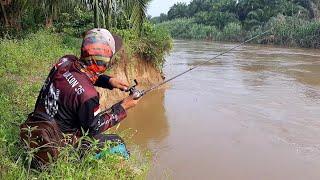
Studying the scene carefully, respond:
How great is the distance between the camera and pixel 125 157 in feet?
12.0

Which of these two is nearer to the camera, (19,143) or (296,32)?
(19,143)

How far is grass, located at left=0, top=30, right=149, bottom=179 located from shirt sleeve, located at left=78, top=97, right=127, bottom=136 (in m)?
0.19

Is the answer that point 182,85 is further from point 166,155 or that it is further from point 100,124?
point 100,124

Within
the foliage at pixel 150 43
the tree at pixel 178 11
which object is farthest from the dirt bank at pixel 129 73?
the tree at pixel 178 11

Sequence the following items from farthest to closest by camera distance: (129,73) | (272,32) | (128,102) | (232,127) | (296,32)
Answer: (272,32) < (296,32) < (129,73) < (232,127) < (128,102)

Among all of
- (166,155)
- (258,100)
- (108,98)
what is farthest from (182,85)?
(166,155)

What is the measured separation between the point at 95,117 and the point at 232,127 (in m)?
7.17

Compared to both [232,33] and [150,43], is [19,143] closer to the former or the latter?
[150,43]

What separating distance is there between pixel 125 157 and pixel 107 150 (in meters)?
0.28

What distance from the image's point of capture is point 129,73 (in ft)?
39.8

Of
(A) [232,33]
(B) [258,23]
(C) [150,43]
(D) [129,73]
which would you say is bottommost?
(D) [129,73]

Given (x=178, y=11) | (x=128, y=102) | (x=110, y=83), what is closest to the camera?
(x=128, y=102)

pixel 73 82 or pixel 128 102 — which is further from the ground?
pixel 73 82

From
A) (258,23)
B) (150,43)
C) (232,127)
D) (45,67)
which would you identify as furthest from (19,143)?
(258,23)
